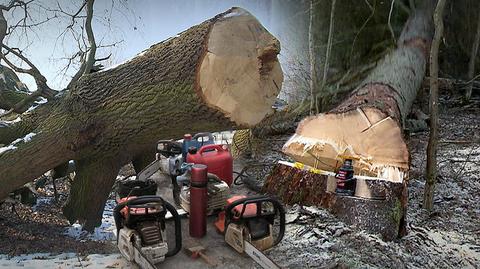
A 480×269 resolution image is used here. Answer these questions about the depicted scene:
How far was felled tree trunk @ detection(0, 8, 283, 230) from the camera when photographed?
3.10 m

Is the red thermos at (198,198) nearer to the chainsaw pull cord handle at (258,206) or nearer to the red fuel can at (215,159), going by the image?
the chainsaw pull cord handle at (258,206)

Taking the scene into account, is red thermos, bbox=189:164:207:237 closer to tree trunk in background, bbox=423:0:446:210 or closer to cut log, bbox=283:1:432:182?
cut log, bbox=283:1:432:182

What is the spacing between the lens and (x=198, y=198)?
2.41 meters

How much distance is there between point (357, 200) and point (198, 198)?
45.0 inches

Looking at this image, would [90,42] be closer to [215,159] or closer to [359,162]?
[215,159]

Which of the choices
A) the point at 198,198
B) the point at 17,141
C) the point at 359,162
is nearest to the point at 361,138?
the point at 359,162

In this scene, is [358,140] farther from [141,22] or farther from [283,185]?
[141,22]

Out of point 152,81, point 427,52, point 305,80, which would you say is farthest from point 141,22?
point 427,52

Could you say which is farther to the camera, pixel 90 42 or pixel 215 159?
pixel 90 42

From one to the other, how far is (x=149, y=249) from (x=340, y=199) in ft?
4.89

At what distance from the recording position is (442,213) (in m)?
3.16

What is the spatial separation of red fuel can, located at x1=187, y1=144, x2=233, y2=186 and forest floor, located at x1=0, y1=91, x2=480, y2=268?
2.10 ft

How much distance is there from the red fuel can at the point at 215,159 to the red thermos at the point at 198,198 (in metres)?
0.73

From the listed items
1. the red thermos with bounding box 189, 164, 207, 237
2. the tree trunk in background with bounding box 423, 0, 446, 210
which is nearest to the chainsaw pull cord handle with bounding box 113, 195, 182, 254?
the red thermos with bounding box 189, 164, 207, 237
